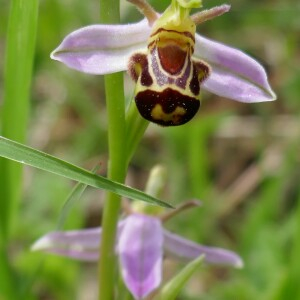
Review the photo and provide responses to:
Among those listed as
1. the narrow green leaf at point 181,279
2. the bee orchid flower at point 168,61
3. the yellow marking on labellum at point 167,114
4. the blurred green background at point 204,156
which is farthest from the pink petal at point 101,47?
the blurred green background at point 204,156

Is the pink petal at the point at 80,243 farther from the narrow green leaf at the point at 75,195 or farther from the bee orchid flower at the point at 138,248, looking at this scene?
the narrow green leaf at the point at 75,195

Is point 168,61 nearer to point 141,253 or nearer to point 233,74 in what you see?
point 233,74

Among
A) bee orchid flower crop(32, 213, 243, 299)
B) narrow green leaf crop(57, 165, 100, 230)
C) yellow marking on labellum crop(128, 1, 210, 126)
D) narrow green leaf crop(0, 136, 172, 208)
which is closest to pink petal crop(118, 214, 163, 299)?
bee orchid flower crop(32, 213, 243, 299)

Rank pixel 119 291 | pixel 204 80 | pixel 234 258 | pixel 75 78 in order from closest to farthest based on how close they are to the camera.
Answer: pixel 204 80, pixel 119 291, pixel 234 258, pixel 75 78

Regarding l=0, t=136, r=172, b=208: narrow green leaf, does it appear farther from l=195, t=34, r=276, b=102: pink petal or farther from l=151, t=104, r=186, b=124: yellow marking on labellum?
l=195, t=34, r=276, b=102: pink petal

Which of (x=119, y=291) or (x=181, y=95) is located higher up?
(x=181, y=95)

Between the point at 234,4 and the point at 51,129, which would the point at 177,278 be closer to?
the point at 51,129

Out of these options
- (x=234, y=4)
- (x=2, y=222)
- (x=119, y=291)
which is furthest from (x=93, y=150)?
(x=119, y=291)

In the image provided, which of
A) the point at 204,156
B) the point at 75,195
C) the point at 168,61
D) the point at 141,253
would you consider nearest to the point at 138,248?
the point at 141,253
